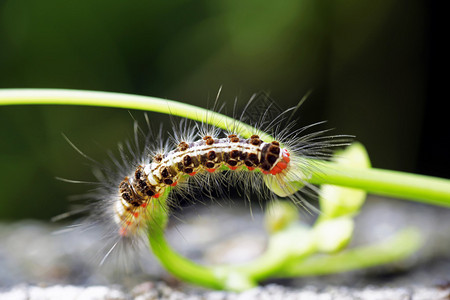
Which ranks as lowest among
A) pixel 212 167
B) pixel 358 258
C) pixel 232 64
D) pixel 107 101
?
pixel 358 258

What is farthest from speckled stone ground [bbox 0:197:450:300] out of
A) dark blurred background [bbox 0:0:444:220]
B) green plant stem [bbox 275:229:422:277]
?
dark blurred background [bbox 0:0:444:220]

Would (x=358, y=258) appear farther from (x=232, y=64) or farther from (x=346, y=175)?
(x=232, y=64)

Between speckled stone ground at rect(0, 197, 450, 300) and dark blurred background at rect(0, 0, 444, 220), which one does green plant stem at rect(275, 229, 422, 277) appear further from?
dark blurred background at rect(0, 0, 444, 220)

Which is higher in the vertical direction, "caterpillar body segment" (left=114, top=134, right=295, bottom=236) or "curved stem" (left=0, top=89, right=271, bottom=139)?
"curved stem" (left=0, top=89, right=271, bottom=139)

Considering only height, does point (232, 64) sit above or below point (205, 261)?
above

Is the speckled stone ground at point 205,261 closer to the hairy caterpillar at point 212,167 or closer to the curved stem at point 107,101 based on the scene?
the hairy caterpillar at point 212,167

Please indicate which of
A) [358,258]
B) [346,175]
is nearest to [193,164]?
[346,175]

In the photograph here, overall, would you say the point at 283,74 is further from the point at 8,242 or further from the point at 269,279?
the point at 8,242
